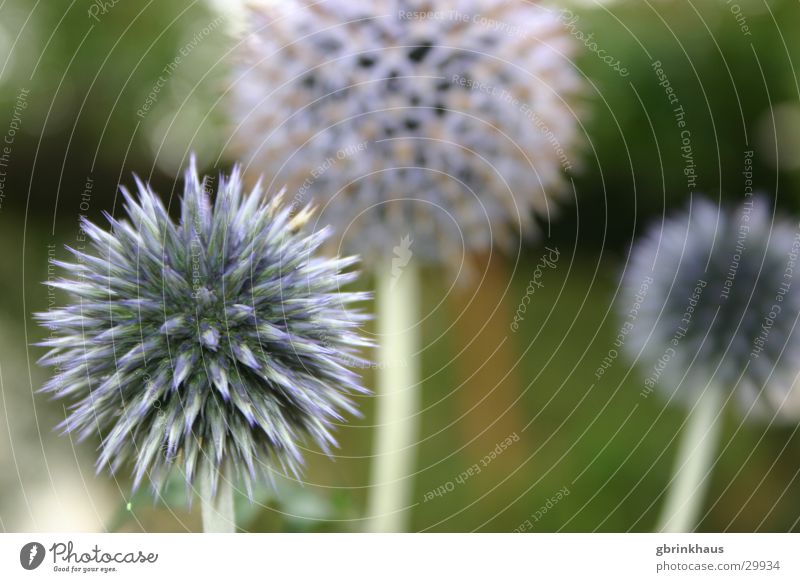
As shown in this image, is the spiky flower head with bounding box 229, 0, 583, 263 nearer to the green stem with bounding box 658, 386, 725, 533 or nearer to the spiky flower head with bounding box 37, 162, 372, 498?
the spiky flower head with bounding box 37, 162, 372, 498

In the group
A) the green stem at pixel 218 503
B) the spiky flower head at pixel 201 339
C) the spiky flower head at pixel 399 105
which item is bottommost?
the green stem at pixel 218 503

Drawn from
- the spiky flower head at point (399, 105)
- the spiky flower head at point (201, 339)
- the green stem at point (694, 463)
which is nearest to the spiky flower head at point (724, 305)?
the green stem at point (694, 463)

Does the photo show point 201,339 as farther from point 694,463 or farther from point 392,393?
point 694,463

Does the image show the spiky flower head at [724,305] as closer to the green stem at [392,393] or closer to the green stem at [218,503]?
the green stem at [392,393]

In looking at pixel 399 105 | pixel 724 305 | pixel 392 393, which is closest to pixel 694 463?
pixel 724 305
